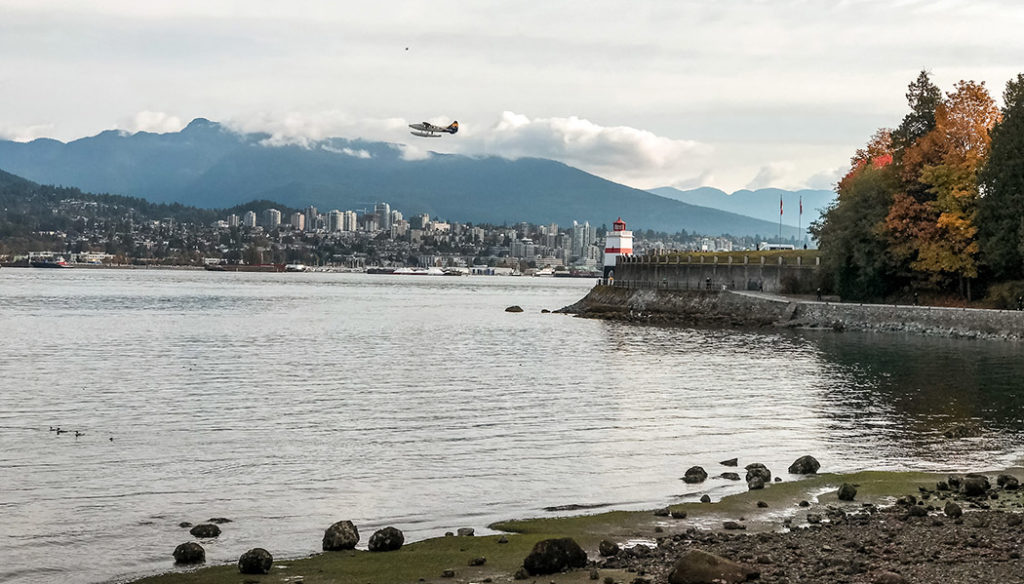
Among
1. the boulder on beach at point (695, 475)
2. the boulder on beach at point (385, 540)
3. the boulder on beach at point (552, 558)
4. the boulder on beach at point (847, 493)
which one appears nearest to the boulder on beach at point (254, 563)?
the boulder on beach at point (385, 540)

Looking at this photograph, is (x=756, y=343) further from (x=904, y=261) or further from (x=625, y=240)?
(x=625, y=240)

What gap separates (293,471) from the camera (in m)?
26.4

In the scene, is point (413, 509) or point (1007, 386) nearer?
point (413, 509)

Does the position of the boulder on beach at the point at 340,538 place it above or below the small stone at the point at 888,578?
below

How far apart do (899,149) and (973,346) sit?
2327cm

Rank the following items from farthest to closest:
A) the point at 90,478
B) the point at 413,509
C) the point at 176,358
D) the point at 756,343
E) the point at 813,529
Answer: the point at 756,343
the point at 176,358
the point at 90,478
the point at 413,509
the point at 813,529

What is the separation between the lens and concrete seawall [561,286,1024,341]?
69.3 meters

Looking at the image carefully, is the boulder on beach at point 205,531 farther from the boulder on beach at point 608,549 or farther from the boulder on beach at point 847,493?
the boulder on beach at point 847,493


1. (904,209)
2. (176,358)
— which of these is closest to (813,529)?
(176,358)

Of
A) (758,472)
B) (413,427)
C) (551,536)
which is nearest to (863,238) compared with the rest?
(413,427)

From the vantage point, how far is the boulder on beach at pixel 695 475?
995 inches

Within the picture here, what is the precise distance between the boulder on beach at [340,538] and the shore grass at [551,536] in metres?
0.25

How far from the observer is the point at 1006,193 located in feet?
228

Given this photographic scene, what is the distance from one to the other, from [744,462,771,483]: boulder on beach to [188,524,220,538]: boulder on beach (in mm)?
11658
